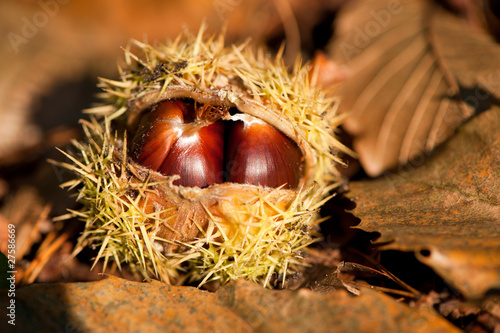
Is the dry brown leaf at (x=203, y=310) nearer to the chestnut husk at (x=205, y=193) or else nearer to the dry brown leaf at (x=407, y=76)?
the chestnut husk at (x=205, y=193)

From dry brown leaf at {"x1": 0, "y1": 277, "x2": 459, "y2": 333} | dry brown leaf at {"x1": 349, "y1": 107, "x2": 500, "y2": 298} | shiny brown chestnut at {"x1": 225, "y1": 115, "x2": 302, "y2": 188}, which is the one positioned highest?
shiny brown chestnut at {"x1": 225, "y1": 115, "x2": 302, "y2": 188}

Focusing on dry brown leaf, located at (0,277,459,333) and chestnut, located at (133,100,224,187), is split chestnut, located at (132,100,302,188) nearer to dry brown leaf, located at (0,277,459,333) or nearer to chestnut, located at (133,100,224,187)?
chestnut, located at (133,100,224,187)

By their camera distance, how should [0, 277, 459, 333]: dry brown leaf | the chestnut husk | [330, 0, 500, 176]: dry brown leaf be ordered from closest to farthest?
1. [0, 277, 459, 333]: dry brown leaf
2. the chestnut husk
3. [330, 0, 500, 176]: dry brown leaf

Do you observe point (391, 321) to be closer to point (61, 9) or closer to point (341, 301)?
point (341, 301)

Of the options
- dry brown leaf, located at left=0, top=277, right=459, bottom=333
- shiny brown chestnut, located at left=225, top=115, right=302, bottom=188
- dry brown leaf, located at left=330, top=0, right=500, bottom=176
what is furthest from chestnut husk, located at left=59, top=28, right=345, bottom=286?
dry brown leaf, located at left=330, top=0, right=500, bottom=176

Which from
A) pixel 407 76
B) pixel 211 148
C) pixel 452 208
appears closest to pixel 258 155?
pixel 211 148

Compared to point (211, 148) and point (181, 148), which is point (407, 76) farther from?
point (181, 148)

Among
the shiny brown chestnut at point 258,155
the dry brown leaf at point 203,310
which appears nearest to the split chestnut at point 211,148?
the shiny brown chestnut at point 258,155
